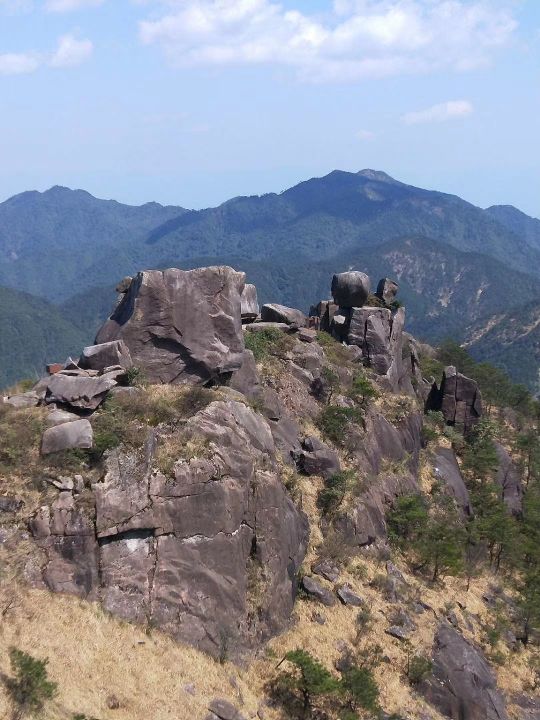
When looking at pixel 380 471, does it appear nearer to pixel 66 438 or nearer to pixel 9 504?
pixel 66 438

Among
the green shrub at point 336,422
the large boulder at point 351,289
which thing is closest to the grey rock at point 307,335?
the large boulder at point 351,289

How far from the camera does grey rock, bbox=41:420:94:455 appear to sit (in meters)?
19.3

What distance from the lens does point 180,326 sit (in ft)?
82.4

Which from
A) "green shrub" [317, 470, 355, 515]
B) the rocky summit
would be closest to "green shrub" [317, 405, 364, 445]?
the rocky summit

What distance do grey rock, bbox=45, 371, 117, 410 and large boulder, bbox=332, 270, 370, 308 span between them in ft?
71.4

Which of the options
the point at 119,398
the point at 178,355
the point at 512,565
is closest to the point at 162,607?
the point at 119,398

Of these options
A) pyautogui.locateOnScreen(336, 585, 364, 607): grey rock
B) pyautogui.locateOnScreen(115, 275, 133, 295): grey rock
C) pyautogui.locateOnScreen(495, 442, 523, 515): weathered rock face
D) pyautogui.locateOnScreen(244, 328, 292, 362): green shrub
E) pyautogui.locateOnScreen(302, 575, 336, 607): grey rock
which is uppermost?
pyautogui.locateOnScreen(115, 275, 133, 295): grey rock

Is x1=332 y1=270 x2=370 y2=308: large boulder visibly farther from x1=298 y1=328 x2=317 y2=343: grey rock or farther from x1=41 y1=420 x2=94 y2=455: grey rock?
x1=41 y1=420 x2=94 y2=455: grey rock

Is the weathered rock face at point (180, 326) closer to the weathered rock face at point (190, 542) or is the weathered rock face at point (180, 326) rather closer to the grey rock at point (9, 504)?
the weathered rock face at point (190, 542)

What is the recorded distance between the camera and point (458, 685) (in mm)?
22203

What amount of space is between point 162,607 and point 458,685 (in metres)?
10.8

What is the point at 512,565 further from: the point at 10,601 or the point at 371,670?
the point at 10,601

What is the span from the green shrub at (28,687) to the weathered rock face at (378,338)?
27.5 m

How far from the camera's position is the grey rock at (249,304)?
117 feet
